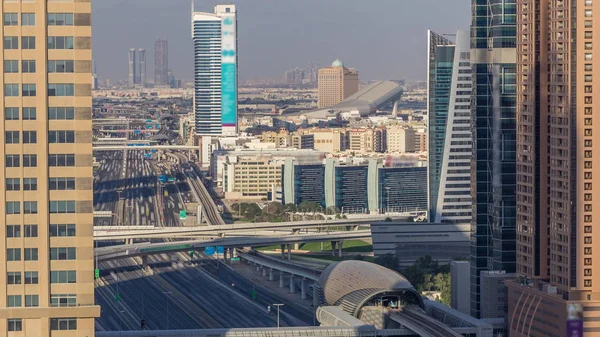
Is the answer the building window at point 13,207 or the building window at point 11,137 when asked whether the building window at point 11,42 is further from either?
the building window at point 13,207

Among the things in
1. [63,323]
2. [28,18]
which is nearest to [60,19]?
[28,18]

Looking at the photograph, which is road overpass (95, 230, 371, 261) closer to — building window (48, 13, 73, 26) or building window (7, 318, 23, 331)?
building window (7, 318, 23, 331)

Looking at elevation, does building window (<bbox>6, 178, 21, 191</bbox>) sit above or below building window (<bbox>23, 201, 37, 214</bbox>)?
above

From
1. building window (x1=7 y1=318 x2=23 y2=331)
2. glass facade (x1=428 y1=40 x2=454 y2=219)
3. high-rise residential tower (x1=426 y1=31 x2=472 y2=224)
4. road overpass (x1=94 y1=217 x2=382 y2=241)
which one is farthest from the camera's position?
road overpass (x1=94 y1=217 x2=382 y2=241)

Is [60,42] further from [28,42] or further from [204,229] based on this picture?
[204,229]

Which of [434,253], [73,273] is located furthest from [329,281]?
[73,273]

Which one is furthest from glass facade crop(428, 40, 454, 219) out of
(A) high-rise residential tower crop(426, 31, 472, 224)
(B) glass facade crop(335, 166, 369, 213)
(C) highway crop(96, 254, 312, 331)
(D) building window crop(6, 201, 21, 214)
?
(D) building window crop(6, 201, 21, 214)
